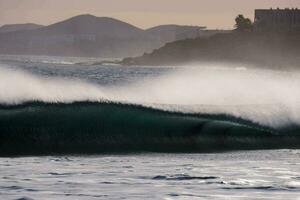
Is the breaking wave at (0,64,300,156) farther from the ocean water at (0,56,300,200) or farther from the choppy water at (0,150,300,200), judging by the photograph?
the choppy water at (0,150,300,200)

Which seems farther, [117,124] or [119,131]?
[117,124]

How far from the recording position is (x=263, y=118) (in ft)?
87.5

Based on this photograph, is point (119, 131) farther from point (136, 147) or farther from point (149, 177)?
point (149, 177)

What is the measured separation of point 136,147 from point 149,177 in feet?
20.4

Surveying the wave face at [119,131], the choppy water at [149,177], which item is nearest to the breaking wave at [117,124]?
the wave face at [119,131]

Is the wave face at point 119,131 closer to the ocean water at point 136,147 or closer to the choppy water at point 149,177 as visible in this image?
the ocean water at point 136,147

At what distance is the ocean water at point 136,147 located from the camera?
610 inches

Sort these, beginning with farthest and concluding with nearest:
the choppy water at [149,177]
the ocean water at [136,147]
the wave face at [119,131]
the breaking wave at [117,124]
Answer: the breaking wave at [117,124], the wave face at [119,131], the ocean water at [136,147], the choppy water at [149,177]

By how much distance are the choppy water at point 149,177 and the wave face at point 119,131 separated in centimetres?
225

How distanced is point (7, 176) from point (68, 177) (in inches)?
37.3

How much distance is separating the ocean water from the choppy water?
2cm

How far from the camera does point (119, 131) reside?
945 inches

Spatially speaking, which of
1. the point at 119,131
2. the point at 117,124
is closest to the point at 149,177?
the point at 119,131

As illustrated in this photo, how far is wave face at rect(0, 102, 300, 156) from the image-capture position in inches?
883
